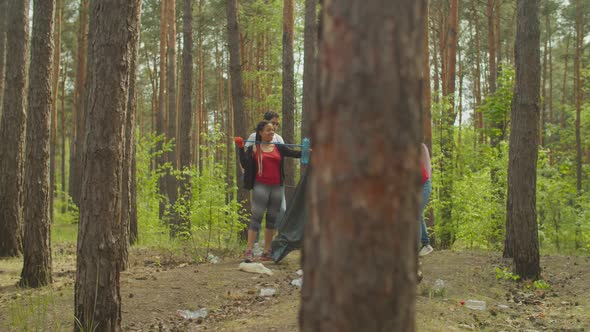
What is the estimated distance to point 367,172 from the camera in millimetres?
1833

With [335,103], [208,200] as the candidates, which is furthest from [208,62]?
[335,103]

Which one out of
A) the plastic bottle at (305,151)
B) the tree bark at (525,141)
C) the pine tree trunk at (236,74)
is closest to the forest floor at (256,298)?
the tree bark at (525,141)

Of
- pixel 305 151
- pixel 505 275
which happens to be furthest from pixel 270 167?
pixel 505 275

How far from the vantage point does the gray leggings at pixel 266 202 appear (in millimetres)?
9047

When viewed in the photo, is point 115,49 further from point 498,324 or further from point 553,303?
point 553,303

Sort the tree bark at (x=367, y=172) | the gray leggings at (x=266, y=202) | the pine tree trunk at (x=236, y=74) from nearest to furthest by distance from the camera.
Answer: 1. the tree bark at (x=367, y=172)
2. the gray leggings at (x=266, y=202)
3. the pine tree trunk at (x=236, y=74)

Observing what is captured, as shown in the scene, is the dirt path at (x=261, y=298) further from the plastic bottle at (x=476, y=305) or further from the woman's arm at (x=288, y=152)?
the woman's arm at (x=288, y=152)

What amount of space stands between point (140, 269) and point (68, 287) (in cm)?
177

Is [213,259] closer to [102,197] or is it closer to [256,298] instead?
[256,298]

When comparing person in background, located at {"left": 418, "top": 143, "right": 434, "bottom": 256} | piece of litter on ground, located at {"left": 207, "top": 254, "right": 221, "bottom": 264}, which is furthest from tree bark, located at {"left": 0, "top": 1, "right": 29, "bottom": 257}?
person in background, located at {"left": 418, "top": 143, "right": 434, "bottom": 256}

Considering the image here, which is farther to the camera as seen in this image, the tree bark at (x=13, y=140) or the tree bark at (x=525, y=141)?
the tree bark at (x=13, y=140)

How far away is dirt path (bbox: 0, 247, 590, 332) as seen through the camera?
592cm

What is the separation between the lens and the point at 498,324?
6199mm

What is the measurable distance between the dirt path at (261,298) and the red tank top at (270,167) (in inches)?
54.5
